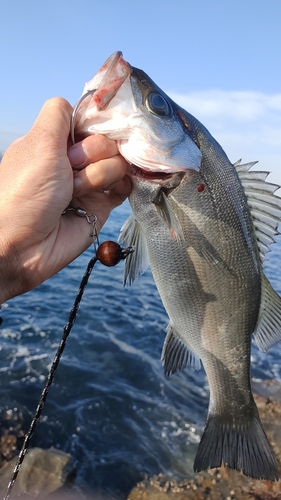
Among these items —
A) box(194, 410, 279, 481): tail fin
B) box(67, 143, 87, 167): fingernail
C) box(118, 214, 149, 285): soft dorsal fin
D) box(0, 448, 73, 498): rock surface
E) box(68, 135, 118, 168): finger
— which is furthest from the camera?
box(0, 448, 73, 498): rock surface

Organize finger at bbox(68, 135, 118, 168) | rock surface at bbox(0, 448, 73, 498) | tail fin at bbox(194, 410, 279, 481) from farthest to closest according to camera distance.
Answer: rock surface at bbox(0, 448, 73, 498) < tail fin at bbox(194, 410, 279, 481) < finger at bbox(68, 135, 118, 168)

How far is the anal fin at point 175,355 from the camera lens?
10.3ft

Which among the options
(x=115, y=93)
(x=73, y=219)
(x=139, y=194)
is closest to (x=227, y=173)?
(x=139, y=194)

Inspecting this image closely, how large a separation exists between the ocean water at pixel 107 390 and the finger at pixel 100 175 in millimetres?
3997

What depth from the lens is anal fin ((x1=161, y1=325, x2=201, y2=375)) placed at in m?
3.15

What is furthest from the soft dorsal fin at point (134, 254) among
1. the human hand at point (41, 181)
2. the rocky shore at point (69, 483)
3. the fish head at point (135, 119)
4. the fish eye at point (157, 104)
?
the rocky shore at point (69, 483)

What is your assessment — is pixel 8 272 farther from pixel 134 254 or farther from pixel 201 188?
pixel 201 188

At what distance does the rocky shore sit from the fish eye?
14.5ft

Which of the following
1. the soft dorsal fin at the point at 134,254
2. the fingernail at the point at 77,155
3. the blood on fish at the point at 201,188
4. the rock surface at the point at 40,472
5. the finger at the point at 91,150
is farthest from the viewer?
the rock surface at the point at 40,472

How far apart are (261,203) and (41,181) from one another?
162cm

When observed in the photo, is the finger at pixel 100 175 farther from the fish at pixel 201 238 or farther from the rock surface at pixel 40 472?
the rock surface at pixel 40 472

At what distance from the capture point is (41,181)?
261 cm

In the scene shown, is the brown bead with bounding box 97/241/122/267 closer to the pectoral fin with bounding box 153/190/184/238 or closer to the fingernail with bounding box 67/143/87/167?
the pectoral fin with bounding box 153/190/184/238

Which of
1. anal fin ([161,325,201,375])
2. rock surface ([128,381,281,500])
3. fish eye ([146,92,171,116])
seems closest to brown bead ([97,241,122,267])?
anal fin ([161,325,201,375])
